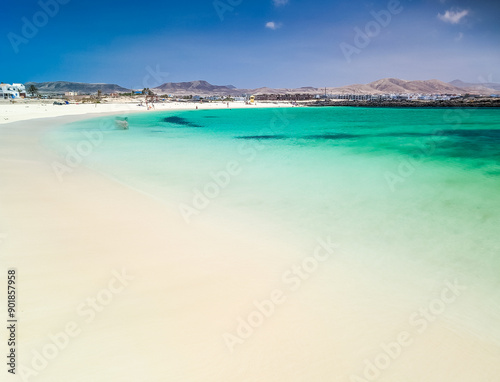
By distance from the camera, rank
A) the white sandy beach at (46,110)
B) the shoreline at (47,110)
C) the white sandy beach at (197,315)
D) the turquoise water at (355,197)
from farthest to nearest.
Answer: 1. the white sandy beach at (46,110)
2. the shoreline at (47,110)
3. the turquoise water at (355,197)
4. the white sandy beach at (197,315)

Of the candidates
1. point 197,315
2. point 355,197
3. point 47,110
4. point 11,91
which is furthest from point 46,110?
point 11,91

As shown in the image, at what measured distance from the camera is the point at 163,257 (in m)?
5.14

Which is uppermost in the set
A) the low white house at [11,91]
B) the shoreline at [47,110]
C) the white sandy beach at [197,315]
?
the low white house at [11,91]

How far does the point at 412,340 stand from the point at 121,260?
4249 mm

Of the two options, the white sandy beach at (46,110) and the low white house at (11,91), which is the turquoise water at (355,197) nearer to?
the white sandy beach at (46,110)

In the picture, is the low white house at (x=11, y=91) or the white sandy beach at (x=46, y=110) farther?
the low white house at (x=11, y=91)

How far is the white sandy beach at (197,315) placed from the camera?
311cm

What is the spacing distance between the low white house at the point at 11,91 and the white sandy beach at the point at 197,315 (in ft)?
339

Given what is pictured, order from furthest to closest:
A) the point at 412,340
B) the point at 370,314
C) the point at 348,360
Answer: the point at 370,314 < the point at 412,340 < the point at 348,360

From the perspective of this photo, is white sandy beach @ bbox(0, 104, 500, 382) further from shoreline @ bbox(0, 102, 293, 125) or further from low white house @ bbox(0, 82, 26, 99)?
low white house @ bbox(0, 82, 26, 99)

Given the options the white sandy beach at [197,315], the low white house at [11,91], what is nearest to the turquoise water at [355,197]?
the white sandy beach at [197,315]

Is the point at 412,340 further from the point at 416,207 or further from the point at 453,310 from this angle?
the point at 416,207

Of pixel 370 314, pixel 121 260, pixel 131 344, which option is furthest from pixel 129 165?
pixel 370 314

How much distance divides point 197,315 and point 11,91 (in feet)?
362
